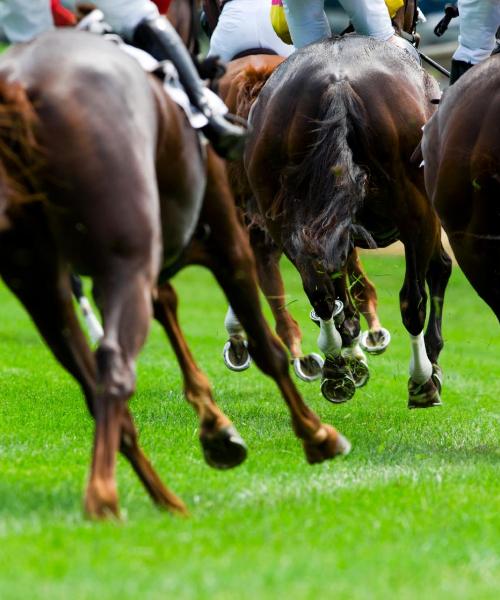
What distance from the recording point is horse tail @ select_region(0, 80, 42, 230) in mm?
4605

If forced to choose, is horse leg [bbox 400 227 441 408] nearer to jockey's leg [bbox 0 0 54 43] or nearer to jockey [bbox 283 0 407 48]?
jockey [bbox 283 0 407 48]

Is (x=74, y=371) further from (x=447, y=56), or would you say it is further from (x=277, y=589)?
(x=447, y=56)

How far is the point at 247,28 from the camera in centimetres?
1090

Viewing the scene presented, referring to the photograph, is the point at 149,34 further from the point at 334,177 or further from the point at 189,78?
the point at 334,177

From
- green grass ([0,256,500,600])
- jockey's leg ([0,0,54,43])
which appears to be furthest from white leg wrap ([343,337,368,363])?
jockey's leg ([0,0,54,43])

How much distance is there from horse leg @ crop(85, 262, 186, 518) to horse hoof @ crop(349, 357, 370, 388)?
5.12 meters

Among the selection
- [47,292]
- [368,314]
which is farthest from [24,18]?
[368,314]

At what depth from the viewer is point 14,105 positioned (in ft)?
15.3

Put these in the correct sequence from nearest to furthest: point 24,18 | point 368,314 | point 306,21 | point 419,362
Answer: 1. point 24,18
2. point 306,21
3. point 419,362
4. point 368,314

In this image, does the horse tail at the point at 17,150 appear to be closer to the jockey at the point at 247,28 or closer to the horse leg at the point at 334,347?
the horse leg at the point at 334,347

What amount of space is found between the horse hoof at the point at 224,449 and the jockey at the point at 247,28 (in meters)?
5.54

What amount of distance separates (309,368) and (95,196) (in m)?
5.67

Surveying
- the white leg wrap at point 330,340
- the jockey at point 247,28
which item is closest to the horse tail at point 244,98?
the jockey at point 247,28

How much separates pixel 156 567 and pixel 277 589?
39 cm
